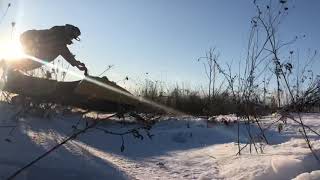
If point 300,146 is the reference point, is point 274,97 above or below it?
above

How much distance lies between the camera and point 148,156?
14.8ft

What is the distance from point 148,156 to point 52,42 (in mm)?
1403

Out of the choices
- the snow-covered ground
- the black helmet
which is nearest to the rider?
the black helmet

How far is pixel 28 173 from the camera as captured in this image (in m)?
2.65

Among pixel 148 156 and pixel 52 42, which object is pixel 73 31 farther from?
pixel 148 156

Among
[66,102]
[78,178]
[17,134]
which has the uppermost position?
[66,102]

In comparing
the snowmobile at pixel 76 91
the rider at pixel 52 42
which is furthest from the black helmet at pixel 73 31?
the snowmobile at pixel 76 91

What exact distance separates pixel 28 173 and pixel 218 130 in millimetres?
3615

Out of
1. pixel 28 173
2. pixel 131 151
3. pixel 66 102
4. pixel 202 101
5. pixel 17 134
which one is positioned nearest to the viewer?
pixel 28 173

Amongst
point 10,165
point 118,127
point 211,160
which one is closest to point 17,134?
point 10,165

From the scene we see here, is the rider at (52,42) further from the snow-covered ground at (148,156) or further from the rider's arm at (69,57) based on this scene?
the snow-covered ground at (148,156)

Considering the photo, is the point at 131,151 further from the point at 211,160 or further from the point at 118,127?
the point at 118,127

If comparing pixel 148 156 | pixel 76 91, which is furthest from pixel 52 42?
pixel 148 156

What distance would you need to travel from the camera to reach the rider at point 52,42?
3600mm
